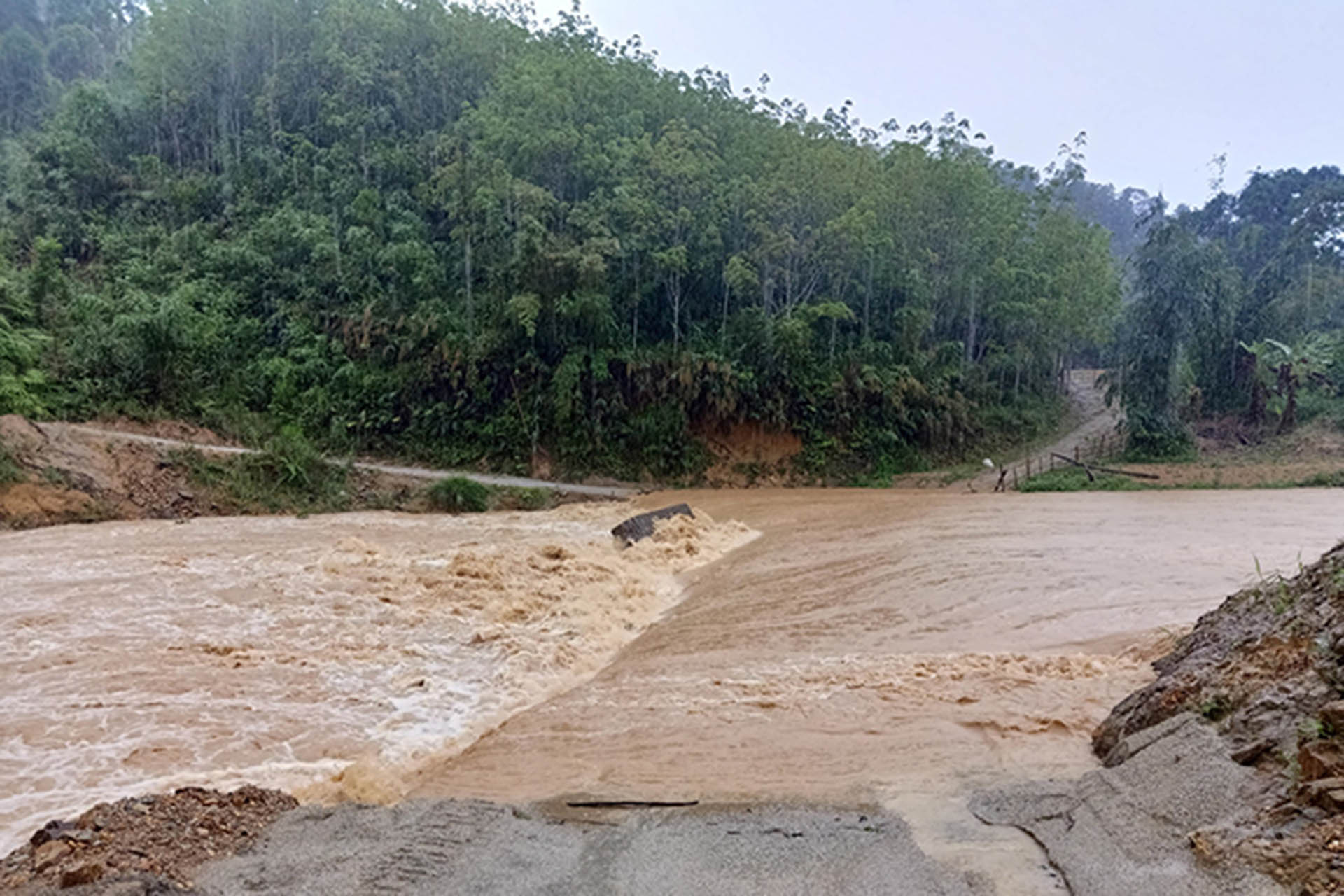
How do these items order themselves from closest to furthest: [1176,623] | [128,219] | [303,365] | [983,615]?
[1176,623], [983,615], [303,365], [128,219]

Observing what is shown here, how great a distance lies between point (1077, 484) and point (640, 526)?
49.7 ft

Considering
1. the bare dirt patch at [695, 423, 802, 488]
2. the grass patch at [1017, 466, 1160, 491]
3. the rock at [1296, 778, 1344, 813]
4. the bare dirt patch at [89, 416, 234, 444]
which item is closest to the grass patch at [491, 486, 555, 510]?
the bare dirt patch at [695, 423, 802, 488]

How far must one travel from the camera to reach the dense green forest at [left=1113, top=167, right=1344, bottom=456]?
93.0ft

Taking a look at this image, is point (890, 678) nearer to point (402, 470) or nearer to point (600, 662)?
point (600, 662)

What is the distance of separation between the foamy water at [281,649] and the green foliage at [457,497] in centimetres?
543

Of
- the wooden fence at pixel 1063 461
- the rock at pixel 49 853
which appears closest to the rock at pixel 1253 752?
the rock at pixel 49 853

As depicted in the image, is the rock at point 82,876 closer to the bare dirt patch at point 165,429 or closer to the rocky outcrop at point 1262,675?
the rocky outcrop at point 1262,675

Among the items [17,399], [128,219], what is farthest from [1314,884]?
[128,219]

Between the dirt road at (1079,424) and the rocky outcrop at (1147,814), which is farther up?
the dirt road at (1079,424)

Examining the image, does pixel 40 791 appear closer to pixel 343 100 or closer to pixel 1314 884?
pixel 1314 884

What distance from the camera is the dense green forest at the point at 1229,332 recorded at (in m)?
28.3

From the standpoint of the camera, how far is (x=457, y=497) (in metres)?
19.6

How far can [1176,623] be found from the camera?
24.5 ft

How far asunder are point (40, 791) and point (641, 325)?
22367mm
